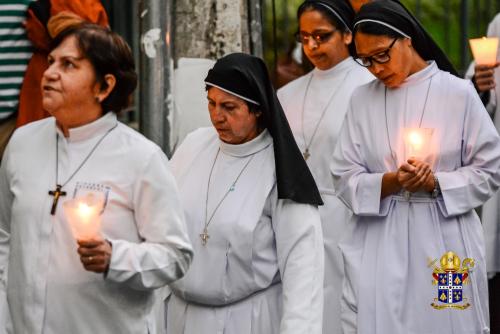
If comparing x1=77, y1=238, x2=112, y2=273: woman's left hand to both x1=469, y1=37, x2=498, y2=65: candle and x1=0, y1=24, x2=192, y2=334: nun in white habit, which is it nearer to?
x1=0, y1=24, x2=192, y2=334: nun in white habit

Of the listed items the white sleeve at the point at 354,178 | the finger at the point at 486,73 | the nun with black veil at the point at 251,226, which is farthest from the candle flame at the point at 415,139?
the finger at the point at 486,73

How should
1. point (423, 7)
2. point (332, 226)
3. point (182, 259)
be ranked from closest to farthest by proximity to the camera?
point (182, 259) < point (332, 226) < point (423, 7)

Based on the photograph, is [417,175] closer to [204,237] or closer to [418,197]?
[418,197]

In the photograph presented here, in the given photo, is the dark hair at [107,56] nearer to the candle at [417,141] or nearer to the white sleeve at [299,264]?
the white sleeve at [299,264]

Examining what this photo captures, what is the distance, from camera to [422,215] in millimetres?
7742

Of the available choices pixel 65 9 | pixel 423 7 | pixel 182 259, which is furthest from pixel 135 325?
pixel 423 7

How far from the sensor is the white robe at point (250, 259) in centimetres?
661

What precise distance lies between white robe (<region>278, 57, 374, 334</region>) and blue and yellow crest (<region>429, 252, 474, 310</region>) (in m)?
1.31

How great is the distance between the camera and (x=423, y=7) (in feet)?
40.5

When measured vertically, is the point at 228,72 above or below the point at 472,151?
above

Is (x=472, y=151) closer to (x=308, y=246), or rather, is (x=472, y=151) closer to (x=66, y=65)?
(x=308, y=246)

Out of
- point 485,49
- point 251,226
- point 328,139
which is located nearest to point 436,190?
point 485,49

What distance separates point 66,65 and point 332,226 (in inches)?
135

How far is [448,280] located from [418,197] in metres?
0.44
